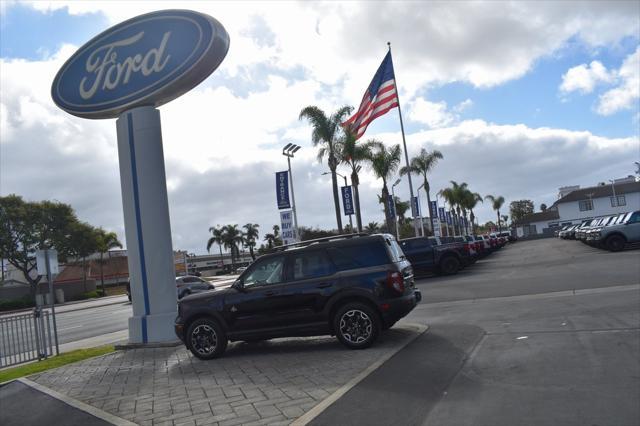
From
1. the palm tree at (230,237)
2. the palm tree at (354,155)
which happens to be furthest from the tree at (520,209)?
the palm tree at (354,155)

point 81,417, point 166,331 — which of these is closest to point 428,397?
point 81,417

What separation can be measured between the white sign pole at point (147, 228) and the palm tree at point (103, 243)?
48521mm

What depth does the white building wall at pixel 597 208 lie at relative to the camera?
84156 millimetres

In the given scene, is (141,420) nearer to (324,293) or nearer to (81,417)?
(81,417)

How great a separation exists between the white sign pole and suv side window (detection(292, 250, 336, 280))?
4236 mm

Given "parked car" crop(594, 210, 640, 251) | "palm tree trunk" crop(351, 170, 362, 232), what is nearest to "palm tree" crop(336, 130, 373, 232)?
"palm tree trunk" crop(351, 170, 362, 232)

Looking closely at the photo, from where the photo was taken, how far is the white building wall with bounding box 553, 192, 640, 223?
84.2 metres

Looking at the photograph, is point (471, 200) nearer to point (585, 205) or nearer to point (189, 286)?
point (585, 205)

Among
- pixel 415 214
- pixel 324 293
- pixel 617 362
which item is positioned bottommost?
pixel 617 362

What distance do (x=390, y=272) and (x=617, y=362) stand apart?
3.40 metres

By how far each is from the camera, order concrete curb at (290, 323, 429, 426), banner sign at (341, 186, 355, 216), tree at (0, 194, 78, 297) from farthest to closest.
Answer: tree at (0, 194, 78, 297) → banner sign at (341, 186, 355, 216) → concrete curb at (290, 323, 429, 426)

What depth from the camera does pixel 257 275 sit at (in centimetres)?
969

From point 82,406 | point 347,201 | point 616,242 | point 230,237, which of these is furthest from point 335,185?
point 230,237

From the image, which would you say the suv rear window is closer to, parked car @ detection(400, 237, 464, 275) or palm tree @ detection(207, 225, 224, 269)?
parked car @ detection(400, 237, 464, 275)
